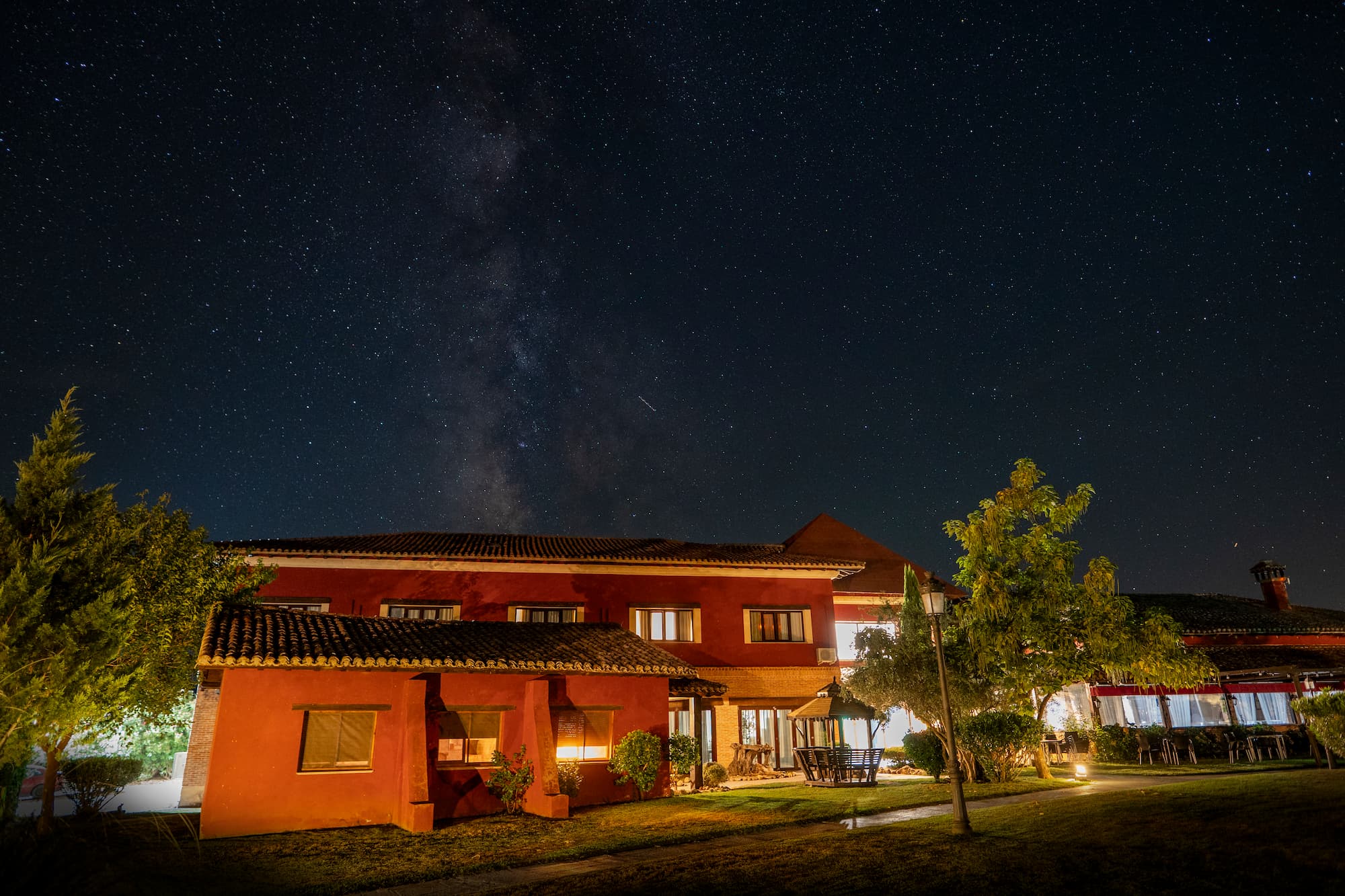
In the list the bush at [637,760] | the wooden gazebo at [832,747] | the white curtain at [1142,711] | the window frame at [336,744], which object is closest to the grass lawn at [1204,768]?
the white curtain at [1142,711]

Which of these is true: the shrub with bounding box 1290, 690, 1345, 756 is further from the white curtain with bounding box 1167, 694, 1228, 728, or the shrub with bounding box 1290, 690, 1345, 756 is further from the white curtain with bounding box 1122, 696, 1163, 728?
the white curtain with bounding box 1167, 694, 1228, 728

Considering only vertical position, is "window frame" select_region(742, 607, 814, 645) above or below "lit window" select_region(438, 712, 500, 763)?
above

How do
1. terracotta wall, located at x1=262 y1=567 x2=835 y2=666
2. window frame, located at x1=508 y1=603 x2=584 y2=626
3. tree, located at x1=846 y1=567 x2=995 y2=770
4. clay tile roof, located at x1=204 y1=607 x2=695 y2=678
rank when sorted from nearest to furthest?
clay tile roof, located at x1=204 y1=607 x2=695 y2=678, tree, located at x1=846 y1=567 x2=995 y2=770, terracotta wall, located at x1=262 y1=567 x2=835 y2=666, window frame, located at x1=508 y1=603 x2=584 y2=626

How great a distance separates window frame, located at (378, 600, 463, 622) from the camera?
24000 millimetres

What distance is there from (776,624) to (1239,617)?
1968 cm

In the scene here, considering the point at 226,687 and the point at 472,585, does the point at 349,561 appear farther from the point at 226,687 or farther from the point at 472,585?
the point at 226,687

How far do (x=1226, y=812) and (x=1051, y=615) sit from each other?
7956mm

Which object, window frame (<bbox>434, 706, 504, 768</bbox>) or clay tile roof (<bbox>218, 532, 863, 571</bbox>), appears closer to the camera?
window frame (<bbox>434, 706, 504, 768</bbox>)

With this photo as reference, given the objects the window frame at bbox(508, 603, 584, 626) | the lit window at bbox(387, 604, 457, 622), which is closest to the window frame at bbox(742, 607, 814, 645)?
the window frame at bbox(508, 603, 584, 626)

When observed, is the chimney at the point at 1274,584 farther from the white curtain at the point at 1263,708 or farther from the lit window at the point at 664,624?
the lit window at the point at 664,624

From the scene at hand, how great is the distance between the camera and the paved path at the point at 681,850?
9.19 metres

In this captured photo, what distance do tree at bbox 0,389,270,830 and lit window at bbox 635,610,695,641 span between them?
12325 mm

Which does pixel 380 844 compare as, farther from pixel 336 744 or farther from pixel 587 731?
pixel 587 731

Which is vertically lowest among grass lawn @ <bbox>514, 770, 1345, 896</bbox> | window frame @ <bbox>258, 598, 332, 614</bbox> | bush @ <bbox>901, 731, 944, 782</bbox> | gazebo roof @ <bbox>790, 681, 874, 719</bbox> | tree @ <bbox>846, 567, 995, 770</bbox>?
grass lawn @ <bbox>514, 770, 1345, 896</bbox>
